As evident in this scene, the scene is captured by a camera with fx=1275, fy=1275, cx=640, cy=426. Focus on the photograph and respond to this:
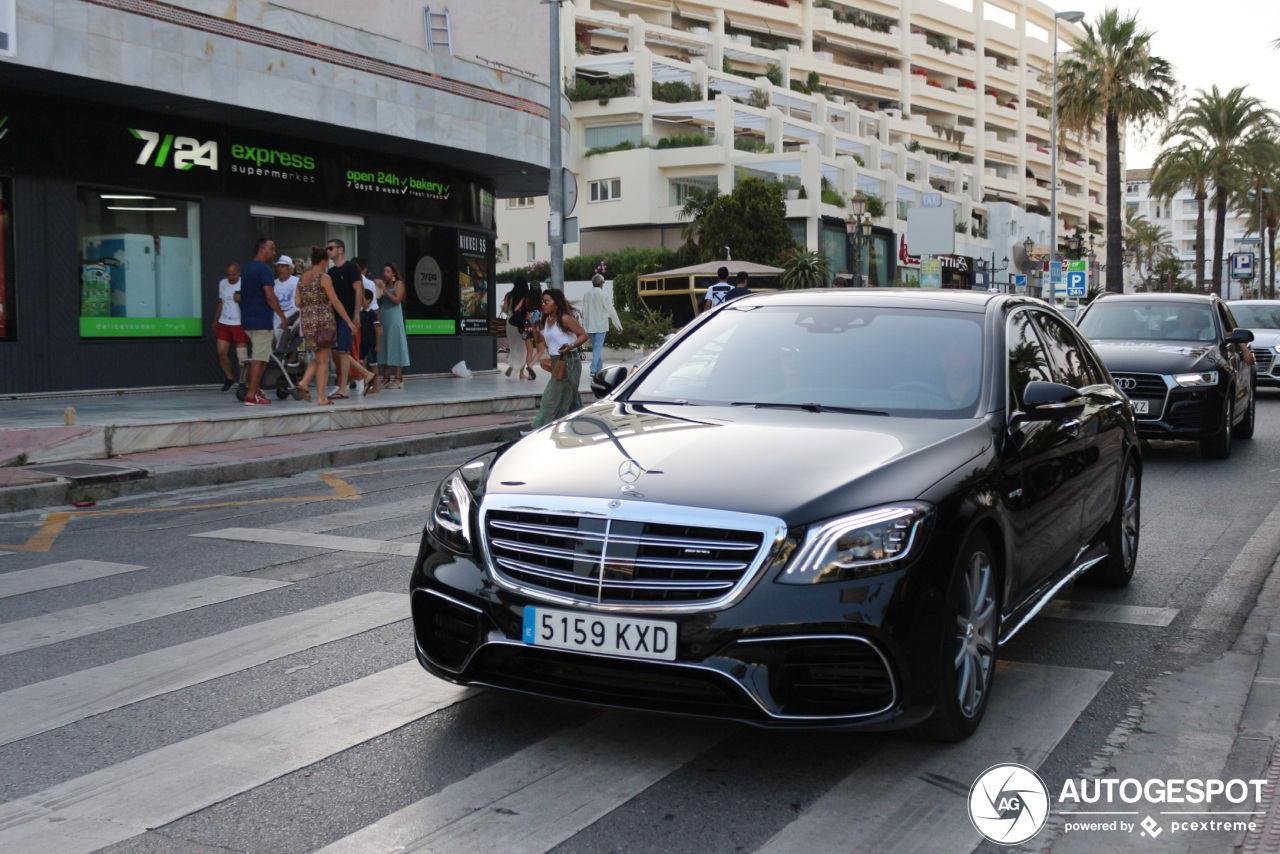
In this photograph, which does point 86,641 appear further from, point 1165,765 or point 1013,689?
point 1165,765

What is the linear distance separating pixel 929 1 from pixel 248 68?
84053mm

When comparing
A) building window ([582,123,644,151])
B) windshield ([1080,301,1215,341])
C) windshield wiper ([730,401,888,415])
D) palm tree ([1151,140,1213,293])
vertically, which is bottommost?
windshield wiper ([730,401,888,415])

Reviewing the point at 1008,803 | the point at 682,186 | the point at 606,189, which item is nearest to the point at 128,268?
the point at 1008,803

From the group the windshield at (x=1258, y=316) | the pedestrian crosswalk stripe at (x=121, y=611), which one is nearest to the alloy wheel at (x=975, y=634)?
the pedestrian crosswalk stripe at (x=121, y=611)

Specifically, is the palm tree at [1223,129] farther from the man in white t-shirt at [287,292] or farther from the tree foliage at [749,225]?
the man in white t-shirt at [287,292]

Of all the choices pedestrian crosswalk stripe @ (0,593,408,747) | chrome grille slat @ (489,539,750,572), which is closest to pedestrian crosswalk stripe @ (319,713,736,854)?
chrome grille slat @ (489,539,750,572)

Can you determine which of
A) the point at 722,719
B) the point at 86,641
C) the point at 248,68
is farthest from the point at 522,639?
the point at 248,68

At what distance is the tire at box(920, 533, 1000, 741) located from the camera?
3910 millimetres

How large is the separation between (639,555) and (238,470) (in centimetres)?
829

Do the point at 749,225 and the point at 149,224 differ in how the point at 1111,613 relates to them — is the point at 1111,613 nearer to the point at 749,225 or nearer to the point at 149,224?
the point at 149,224

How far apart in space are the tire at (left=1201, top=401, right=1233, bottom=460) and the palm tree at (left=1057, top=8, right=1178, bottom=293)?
104ft

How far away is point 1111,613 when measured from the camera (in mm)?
6062

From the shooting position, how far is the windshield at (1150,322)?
42.4 feet

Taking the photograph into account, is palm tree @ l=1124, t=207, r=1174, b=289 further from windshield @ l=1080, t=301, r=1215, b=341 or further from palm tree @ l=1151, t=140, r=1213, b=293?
windshield @ l=1080, t=301, r=1215, b=341
